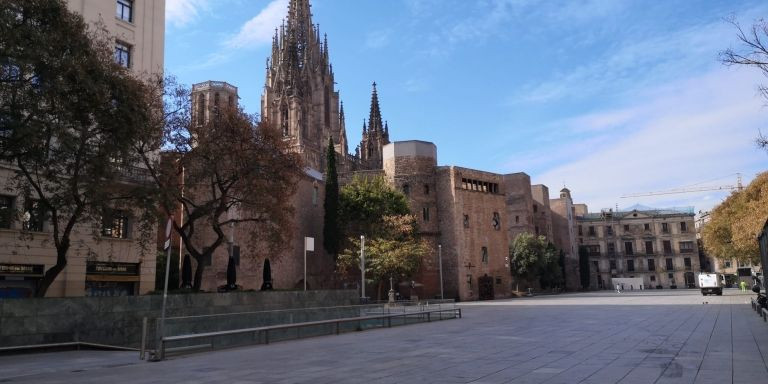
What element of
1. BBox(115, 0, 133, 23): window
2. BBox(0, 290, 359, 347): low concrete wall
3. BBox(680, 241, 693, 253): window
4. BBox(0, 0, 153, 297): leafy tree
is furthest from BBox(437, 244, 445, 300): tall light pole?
BBox(680, 241, 693, 253): window

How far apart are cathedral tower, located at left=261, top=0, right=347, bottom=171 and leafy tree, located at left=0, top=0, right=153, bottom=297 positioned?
62730 mm

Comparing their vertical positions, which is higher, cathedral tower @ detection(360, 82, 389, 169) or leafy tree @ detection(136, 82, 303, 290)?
cathedral tower @ detection(360, 82, 389, 169)

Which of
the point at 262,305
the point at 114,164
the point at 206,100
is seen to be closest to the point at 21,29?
the point at 114,164

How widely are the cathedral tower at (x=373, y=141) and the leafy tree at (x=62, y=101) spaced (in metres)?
86.2

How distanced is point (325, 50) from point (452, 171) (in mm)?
60199

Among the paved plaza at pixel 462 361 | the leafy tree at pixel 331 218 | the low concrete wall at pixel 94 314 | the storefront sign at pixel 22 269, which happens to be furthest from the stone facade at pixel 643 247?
the storefront sign at pixel 22 269

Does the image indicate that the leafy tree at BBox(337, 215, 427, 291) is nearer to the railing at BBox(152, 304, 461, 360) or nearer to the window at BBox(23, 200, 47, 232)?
the railing at BBox(152, 304, 461, 360)

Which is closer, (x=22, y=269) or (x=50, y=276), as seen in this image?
(x=50, y=276)

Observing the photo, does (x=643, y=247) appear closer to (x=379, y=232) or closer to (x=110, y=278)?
(x=379, y=232)

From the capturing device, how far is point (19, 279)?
75.4ft

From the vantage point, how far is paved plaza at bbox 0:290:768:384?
8.95 m

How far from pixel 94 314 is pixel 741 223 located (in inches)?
1762

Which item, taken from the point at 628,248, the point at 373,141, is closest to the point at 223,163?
the point at 373,141

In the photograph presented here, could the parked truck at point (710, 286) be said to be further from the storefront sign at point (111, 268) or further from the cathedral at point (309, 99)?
the cathedral at point (309, 99)
